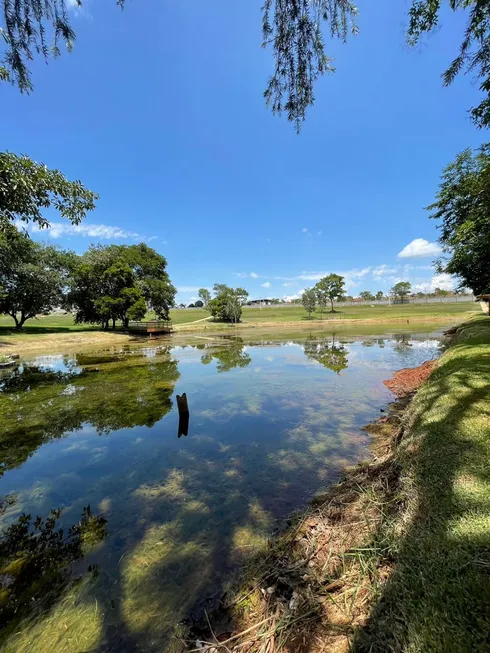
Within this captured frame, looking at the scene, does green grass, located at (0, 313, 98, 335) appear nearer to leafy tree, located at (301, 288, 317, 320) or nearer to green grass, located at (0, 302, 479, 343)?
green grass, located at (0, 302, 479, 343)

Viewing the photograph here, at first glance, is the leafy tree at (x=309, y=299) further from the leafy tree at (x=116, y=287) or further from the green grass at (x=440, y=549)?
the green grass at (x=440, y=549)

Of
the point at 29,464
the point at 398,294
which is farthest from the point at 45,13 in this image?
the point at 398,294

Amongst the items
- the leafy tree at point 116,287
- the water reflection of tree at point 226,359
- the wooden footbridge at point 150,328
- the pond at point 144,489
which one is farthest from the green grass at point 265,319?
the pond at point 144,489

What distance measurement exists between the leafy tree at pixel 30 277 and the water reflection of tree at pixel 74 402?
1909cm

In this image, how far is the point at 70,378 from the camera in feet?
45.3

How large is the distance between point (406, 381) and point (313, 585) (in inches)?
410

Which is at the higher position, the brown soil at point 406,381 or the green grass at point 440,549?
the green grass at point 440,549

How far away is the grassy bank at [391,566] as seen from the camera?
5.28 ft

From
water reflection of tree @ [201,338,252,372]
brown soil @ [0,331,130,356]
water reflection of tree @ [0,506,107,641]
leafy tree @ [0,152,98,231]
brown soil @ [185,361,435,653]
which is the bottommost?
water reflection of tree @ [0,506,107,641]

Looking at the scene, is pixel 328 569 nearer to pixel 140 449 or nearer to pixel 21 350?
pixel 140 449

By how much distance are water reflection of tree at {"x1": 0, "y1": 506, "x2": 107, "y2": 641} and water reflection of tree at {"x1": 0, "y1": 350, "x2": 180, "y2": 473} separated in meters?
2.63

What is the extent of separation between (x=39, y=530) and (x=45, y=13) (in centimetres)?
688

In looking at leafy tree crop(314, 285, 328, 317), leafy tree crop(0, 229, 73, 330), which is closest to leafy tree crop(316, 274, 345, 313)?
leafy tree crop(314, 285, 328, 317)

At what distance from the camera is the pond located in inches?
112
